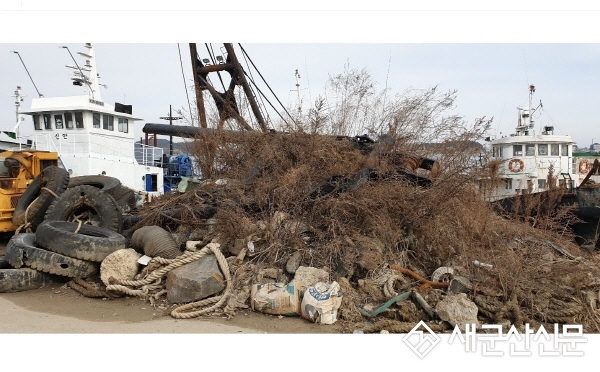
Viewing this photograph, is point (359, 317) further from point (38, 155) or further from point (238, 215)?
point (38, 155)

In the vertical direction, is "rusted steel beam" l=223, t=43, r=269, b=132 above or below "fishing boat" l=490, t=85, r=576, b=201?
above

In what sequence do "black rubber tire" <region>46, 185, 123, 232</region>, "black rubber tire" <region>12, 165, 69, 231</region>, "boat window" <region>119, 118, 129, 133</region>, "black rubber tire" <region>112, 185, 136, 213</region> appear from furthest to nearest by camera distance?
"boat window" <region>119, 118, 129, 133</region> < "black rubber tire" <region>112, 185, 136, 213</region> < "black rubber tire" <region>12, 165, 69, 231</region> < "black rubber tire" <region>46, 185, 123, 232</region>

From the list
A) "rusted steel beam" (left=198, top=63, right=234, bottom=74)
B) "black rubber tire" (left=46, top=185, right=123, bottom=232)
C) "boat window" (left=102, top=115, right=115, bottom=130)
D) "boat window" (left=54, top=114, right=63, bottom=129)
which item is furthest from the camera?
"boat window" (left=102, top=115, right=115, bottom=130)

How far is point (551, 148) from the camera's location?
14.2m

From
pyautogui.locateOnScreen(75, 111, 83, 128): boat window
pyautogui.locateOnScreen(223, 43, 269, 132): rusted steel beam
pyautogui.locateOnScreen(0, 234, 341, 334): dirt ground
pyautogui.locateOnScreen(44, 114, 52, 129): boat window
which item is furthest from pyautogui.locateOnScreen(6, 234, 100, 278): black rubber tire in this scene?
pyautogui.locateOnScreen(44, 114, 52, 129): boat window

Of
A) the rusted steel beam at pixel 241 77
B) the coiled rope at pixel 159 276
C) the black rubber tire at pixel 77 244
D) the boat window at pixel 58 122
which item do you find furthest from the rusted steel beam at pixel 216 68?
the boat window at pixel 58 122

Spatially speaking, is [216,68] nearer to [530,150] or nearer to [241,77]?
[241,77]

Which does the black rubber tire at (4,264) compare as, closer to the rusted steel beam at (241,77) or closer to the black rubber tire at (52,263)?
the black rubber tire at (52,263)

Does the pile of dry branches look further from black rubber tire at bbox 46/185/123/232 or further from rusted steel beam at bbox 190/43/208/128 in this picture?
rusted steel beam at bbox 190/43/208/128

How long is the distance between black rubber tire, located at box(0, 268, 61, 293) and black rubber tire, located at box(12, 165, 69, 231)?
2180 mm

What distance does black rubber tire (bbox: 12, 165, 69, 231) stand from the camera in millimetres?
7359

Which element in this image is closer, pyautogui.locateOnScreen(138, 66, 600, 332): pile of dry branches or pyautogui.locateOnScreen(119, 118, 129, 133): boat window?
pyautogui.locateOnScreen(138, 66, 600, 332): pile of dry branches

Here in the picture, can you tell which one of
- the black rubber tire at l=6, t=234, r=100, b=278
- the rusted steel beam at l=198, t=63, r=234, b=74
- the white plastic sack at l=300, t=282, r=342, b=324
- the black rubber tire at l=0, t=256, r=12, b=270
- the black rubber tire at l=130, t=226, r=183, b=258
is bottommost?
the white plastic sack at l=300, t=282, r=342, b=324

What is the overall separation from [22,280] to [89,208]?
1.81 m
